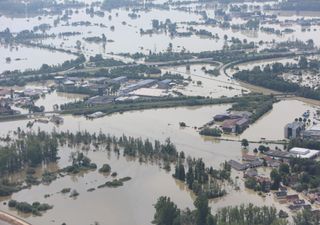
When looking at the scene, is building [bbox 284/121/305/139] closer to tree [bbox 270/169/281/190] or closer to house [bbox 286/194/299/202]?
tree [bbox 270/169/281/190]

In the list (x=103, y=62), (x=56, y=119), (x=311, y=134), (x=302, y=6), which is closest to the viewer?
(x=311, y=134)

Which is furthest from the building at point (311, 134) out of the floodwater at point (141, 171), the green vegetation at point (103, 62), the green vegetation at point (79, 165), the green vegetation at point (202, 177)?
the green vegetation at point (103, 62)

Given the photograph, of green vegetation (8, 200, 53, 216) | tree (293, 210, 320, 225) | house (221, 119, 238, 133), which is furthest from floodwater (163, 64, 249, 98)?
tree (293, 210, 320, 225)

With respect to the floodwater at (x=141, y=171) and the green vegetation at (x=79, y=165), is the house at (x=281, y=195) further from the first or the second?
the green vegetation at (x=79, y=165)

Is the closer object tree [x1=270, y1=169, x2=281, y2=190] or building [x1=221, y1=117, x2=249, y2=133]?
tree [x1=270, y1=169, x2=281, y2=190]

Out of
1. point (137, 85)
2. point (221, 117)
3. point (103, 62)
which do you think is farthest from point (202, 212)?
point (103, 62)

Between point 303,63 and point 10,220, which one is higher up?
point 303,63

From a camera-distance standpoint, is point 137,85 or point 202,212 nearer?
point 202,212

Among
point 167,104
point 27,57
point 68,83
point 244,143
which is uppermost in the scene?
point 27,57

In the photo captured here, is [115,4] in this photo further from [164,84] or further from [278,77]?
[278,77]

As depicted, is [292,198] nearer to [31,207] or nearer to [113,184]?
[113,184]

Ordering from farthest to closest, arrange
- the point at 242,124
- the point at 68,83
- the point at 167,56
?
the point at 167,56
the point at 68,83
the point at 242,124

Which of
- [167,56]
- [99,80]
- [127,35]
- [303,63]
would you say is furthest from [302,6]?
[99,80]
